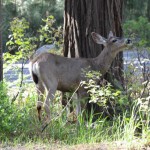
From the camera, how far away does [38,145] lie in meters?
7.55

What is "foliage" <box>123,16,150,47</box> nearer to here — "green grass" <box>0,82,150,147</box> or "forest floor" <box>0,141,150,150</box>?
"green grass" <box>0,82,150,147</box>

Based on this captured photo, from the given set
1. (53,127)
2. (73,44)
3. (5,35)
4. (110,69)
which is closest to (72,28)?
(73,44)

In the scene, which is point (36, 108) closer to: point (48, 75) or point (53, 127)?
point (48, 75)

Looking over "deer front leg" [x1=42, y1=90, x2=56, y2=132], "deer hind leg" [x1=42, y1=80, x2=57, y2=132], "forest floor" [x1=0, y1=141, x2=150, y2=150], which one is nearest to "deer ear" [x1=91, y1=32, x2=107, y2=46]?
"deer hind leg" [x1=42, y1=80, x2=57, y2=132]

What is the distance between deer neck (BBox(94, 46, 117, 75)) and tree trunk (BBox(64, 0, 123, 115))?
0.62 feet

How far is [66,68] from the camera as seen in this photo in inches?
405

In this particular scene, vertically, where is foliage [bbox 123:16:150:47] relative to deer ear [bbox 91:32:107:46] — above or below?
above

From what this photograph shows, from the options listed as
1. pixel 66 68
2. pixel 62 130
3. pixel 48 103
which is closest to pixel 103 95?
pixel 62 130

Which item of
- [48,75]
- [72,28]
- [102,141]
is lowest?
[102,141]

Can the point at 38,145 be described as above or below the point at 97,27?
below

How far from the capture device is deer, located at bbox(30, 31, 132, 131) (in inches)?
393

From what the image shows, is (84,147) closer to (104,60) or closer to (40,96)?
(40,96)

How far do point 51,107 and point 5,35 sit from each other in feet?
55.5

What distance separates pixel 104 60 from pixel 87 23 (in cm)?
84
